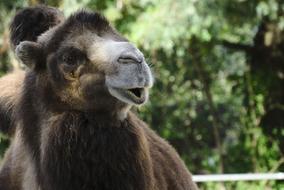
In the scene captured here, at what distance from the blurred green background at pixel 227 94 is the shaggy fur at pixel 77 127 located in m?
6.11

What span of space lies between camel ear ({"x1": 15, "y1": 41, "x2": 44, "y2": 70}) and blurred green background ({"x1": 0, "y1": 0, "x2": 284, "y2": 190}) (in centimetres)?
609

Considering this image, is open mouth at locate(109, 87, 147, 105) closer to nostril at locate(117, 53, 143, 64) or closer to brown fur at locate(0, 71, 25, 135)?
nostril at locate(117, 53, 143, 64)

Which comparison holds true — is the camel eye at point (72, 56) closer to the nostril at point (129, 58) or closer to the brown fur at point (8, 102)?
the nostril at point (129, 58)

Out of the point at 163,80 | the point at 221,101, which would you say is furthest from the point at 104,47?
the point at 221,101

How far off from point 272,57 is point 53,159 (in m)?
9.24

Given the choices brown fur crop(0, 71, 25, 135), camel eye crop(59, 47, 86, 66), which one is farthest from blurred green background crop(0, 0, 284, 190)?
camel eye crop(59, 47, 86, 66)

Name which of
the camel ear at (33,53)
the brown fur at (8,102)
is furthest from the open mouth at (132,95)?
the brown fur at (8,102)

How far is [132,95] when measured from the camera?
3.68m

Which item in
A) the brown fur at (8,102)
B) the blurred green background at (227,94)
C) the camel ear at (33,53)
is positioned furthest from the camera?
the blurred green background at (227,94)

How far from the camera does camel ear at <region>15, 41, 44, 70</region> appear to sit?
13.6 ft

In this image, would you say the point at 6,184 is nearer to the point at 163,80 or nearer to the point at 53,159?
the point at 53,159

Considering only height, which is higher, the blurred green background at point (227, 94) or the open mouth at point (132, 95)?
the open mouth at point (132, 95)

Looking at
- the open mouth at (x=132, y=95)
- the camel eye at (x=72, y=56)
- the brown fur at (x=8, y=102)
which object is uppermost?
the camel eye at (x=72, y=56)

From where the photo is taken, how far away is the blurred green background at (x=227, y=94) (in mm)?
11234
